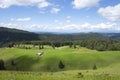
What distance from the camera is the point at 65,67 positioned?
145625mm

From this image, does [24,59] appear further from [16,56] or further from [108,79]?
[108,79]

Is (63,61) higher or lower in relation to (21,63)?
higher

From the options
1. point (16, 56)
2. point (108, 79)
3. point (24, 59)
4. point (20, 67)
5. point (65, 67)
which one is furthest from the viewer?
point (16, 56)

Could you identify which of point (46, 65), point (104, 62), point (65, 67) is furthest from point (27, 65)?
point (104, 62)

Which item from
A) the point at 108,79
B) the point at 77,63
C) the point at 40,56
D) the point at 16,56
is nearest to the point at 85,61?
the point at 77,63

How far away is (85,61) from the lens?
495ft

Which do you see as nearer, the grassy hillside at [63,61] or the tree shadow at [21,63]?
the grassy hillside at [63,61]

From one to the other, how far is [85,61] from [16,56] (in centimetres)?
6007

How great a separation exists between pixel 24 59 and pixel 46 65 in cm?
2705

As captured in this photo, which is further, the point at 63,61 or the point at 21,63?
the point at 21,63

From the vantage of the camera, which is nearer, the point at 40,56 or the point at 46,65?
the point at 46,65

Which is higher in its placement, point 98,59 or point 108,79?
point 108,79

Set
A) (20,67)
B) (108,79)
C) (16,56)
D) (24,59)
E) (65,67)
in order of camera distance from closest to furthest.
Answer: (108,79)
(65,67)
(20,67)
(24,59)
(16,56)

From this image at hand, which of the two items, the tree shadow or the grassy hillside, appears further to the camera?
the tree shadow
